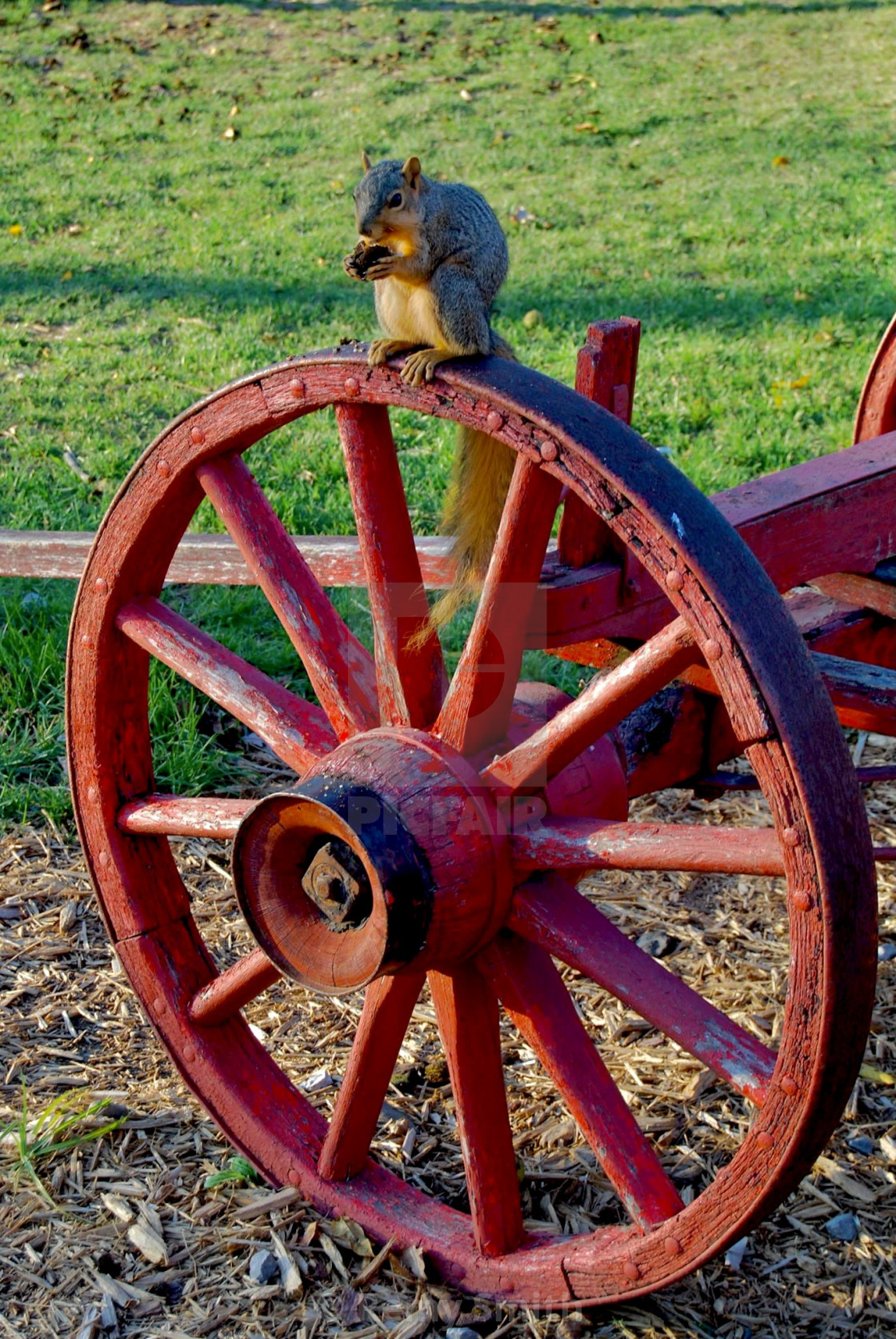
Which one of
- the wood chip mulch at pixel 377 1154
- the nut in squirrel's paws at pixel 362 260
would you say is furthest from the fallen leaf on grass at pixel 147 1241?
the nut in squirrel's paws at pixel 362 260

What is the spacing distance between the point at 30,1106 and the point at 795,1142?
5.19ft

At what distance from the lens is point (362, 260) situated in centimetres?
216

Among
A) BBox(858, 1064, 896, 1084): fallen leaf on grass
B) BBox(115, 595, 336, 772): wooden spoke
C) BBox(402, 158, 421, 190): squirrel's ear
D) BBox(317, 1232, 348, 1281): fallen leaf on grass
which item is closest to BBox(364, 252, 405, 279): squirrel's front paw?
BBox(402, 158, 421, 190): squirrel's ear

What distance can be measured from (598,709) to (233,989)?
850mm

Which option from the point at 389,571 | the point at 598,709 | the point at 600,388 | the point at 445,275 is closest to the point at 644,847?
the point at 598,709

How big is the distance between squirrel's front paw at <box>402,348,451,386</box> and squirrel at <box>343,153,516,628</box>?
8.9 inches

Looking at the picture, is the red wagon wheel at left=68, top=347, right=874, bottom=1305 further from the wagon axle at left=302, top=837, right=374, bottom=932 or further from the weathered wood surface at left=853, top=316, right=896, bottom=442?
the weathered wood surface at left=853, top=316, right=896, bottom=442

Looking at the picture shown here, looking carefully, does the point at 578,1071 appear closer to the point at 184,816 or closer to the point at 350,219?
the point at 184,816

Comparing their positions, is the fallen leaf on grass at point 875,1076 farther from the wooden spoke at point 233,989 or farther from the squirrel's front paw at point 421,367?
the squirrel's front paw at point 421,367

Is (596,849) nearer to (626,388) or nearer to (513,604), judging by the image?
(513,604)

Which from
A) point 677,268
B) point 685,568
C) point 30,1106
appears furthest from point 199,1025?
A: point 677,268

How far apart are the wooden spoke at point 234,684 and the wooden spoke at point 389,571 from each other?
17cm

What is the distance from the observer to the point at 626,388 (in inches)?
83.7

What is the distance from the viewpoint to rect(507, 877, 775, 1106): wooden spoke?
1785 millimetres
